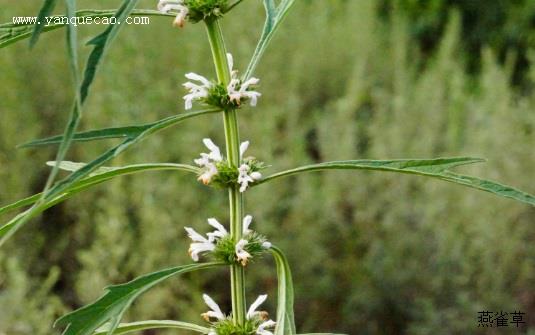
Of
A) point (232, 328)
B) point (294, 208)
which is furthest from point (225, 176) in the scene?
point (294, 208)

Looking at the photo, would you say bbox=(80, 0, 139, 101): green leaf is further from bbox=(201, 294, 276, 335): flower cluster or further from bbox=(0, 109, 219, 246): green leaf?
bbox=(201, 294, 276, 335): flower cluster

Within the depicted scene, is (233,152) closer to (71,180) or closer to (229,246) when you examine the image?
(229,246)

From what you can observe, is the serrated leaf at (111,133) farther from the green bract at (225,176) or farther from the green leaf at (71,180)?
the green bract at (225,176)

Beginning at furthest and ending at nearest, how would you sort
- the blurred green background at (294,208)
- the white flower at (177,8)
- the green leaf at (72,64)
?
the blurred green background at (294,208) < the white flower at (177,8) < the green leaf at (72,64)

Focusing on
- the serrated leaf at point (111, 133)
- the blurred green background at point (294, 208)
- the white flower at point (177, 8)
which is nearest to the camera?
the serrated leaf at point (111, 133)

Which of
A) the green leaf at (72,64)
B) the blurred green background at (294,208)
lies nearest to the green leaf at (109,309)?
the green leaf at (72,64)

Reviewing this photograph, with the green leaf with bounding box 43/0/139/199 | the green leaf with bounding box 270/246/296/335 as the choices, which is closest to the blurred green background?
the green leaf with bounding box 270/246/296/335

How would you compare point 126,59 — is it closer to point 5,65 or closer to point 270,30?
point 5,65
